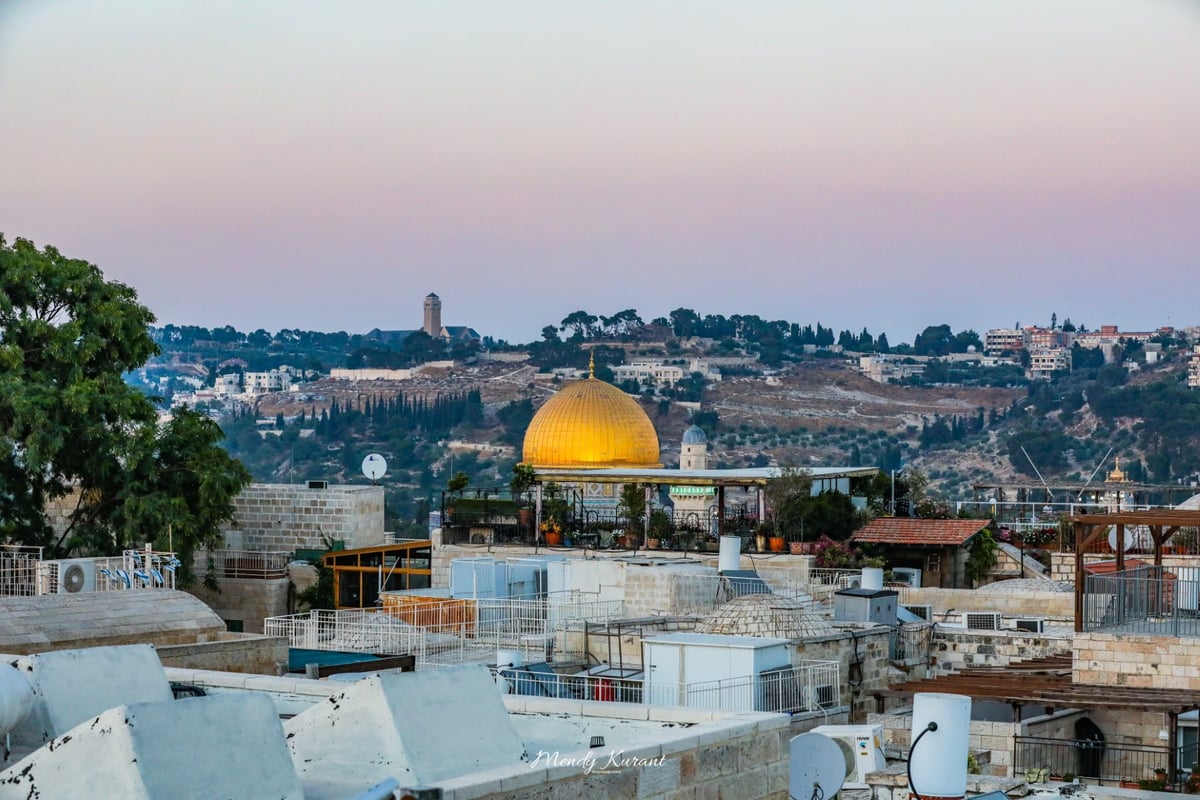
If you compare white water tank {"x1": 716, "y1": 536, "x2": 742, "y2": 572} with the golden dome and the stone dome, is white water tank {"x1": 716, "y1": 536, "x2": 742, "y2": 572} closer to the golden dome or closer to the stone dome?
the stone dome

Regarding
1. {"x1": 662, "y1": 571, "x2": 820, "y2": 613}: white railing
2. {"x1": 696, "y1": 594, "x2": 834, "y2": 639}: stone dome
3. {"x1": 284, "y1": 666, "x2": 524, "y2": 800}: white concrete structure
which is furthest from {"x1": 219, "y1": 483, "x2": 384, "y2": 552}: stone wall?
{"x1": 284, "y1": 666, "x2": 524, "y2": 800}: white concrete structure

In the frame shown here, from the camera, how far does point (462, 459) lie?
13362 cm

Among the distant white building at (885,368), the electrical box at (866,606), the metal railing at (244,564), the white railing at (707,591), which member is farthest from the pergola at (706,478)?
the distant white building at (885,368)

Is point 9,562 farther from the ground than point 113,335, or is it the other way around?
point 113,335

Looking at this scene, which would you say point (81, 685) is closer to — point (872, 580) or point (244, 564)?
point (872, 580)

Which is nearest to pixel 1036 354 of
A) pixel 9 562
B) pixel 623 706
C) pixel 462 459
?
pixel 462 459

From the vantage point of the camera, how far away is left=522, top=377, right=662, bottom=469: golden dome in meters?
51.2

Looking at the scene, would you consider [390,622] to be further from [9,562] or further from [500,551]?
[500,551]

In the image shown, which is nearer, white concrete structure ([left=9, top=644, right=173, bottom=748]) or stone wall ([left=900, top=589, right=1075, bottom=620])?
white concrete structure ([left=9, top=644, right=173, bottom=748])

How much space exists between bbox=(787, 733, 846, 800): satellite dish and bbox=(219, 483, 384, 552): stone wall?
19.4 meters

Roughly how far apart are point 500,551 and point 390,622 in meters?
10.5

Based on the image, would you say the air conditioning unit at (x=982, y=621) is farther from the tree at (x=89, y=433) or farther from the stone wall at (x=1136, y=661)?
the tree at (x=89, y=433)

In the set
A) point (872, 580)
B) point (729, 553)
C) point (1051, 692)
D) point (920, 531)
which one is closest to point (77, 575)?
point (729, 553)

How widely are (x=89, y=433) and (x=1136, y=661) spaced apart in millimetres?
14585
